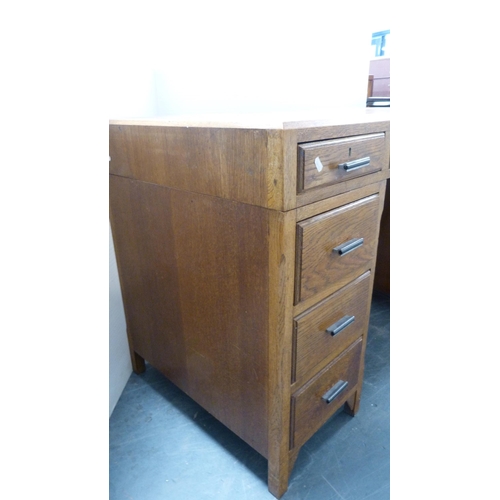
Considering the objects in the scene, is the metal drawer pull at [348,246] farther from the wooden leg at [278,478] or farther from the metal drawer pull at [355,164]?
the wooden leg at [278,478]

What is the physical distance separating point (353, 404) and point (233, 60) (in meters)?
1.08

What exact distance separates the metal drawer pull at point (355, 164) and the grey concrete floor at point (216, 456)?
0.73 m

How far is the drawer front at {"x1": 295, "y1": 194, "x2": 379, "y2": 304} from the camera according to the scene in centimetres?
68

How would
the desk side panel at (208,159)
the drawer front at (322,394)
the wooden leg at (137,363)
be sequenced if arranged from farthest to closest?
the wooden leg at (137,363)
the drawer front at (322,394)
the desk side panel at (208,159)

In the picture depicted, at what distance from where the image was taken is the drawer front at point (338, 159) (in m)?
0.62

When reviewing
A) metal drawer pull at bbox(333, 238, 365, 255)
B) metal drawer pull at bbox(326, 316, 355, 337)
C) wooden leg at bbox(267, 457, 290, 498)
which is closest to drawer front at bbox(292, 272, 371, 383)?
metal drawer pull at bbox(326, 316, 355, 337)

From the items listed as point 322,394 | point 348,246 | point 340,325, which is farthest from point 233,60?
point 322,394

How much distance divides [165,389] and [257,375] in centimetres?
53

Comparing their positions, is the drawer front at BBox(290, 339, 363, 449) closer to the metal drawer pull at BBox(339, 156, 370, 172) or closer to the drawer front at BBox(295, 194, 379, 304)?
the drawer front at BBox(295, 194, 379, 304)

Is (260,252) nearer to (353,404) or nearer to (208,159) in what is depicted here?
(208,159)

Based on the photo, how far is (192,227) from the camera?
802 millimetres

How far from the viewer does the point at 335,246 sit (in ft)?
2.47

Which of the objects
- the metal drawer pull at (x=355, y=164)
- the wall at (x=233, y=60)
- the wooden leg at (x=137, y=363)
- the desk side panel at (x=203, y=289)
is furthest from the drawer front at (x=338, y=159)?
the wooden leg at (x=137, y=363)
